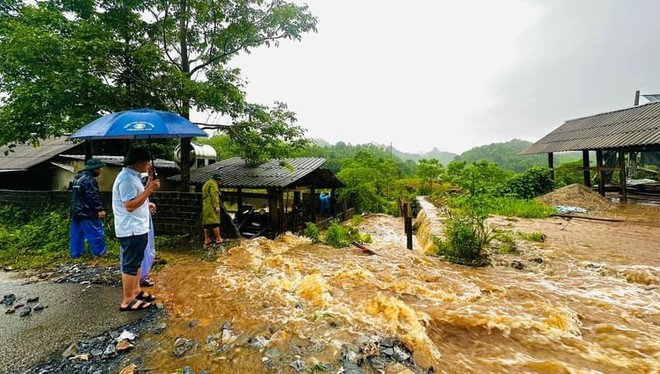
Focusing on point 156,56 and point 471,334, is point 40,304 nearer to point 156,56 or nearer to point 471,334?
point 471,334

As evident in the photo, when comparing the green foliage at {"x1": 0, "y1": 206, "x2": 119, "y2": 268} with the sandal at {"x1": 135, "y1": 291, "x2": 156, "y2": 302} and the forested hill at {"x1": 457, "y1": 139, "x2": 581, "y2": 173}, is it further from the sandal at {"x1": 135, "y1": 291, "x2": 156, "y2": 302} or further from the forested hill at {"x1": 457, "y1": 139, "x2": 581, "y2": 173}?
the forested hill at {"x1": 457, "y1": 139, "x2": 581, "y2": 173}

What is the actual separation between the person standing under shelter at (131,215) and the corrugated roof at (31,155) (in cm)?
1352

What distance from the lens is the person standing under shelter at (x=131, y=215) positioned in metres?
3.74

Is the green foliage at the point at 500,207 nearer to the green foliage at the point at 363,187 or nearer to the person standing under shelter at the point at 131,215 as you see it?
the person standing under shelter at the point at 131,215

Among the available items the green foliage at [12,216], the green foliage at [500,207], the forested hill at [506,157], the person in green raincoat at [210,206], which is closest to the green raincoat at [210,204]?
the person in green raincoat at [210,206]

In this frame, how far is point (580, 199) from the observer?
47.1 feet

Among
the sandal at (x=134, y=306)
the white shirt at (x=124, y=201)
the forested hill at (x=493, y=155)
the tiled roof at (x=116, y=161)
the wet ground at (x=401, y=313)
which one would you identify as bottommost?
the wet ground at (x=401, y=313)

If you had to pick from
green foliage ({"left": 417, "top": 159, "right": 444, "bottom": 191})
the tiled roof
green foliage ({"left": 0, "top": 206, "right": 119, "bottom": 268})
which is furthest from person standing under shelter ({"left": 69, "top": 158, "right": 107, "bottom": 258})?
green foliage ({"left": 417, "top": 159, "right": 444, "bottom": 191})

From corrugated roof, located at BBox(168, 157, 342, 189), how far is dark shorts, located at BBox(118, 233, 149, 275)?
6.22 metres

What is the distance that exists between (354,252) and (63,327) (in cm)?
599

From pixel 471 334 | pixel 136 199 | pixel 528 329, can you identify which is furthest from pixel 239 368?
pixel 528 329

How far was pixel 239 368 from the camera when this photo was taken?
297 centimetres

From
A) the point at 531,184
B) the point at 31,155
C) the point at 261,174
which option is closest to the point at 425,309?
the point at 261,174

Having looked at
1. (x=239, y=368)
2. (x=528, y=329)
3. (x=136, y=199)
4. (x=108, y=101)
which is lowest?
(x=528, y=329)
